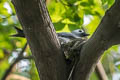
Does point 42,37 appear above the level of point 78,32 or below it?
above

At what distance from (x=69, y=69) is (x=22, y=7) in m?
0.30

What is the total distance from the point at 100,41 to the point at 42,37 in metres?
0.20

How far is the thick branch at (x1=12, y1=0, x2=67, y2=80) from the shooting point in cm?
90

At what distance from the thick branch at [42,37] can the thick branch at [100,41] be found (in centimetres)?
7

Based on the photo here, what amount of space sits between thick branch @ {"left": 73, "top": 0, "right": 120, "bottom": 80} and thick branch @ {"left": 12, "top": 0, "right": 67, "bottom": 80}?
0.07 metres

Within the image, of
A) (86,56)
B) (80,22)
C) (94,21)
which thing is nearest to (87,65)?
(86,56)

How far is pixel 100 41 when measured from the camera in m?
0.92

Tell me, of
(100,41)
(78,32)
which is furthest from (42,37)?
(78,32)

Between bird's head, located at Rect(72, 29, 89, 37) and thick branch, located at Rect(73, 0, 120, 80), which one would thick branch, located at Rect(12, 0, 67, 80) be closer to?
thick branch, located at Rect(73, 0, 120, 80)

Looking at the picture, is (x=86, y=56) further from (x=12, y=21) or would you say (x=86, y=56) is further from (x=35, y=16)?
(x=12, y=21)

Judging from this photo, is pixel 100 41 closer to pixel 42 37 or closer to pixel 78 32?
pixel 42 37

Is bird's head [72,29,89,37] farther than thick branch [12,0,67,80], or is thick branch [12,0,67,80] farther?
bird's head [72,29,89,37]

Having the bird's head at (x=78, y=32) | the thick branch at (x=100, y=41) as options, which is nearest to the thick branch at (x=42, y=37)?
the thick branch at (x=100, y=41)

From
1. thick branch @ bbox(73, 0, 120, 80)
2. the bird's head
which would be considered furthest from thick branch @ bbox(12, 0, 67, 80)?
the bird's head
